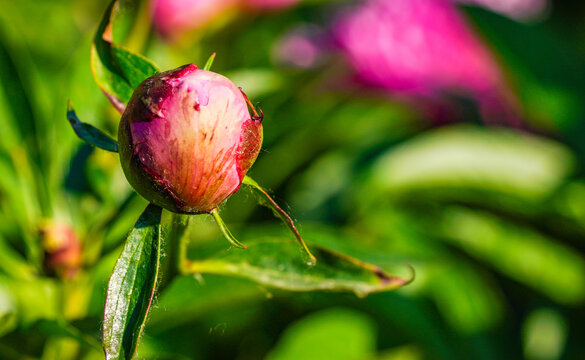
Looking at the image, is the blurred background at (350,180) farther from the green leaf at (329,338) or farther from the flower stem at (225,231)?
the flower stem at (225,231)

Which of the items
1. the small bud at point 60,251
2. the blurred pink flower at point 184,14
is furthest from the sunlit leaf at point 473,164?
the small bud at point 60,251

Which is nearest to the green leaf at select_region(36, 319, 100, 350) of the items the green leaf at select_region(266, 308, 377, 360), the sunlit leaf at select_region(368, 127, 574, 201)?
the green leaf at select_region(266, 308, 377, 360)

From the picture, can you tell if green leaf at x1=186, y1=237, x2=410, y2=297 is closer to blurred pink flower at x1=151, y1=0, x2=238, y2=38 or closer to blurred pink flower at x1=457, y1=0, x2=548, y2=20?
blurred pink flower at x1=151, y1=0, x2=238, y2=38

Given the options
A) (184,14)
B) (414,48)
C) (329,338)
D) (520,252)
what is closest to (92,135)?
(329,338)

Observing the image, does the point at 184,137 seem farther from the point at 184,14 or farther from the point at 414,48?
the point at 414,48

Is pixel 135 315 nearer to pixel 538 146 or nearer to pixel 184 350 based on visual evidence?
pixel 184 350

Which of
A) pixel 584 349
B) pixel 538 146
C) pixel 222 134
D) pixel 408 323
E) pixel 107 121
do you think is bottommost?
pixel 584 349

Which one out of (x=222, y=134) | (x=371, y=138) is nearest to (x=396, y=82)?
(x=371, y=138)
